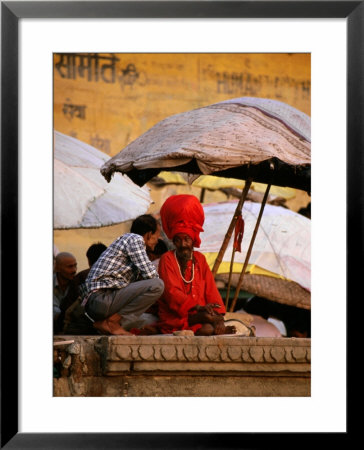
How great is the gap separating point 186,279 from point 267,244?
1.05 metres

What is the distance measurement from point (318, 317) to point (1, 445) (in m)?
1.84

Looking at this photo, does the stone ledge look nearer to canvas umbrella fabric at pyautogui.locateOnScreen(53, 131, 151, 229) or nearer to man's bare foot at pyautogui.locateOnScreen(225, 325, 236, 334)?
man's bare foot at pyautogui.locateOnScreen(225, 325, 236, 334)

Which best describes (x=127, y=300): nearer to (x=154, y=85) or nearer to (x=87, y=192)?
(x=87, y=192)

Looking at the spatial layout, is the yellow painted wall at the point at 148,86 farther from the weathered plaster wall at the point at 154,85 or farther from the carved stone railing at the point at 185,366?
the carved stone railing at the point at 185,366

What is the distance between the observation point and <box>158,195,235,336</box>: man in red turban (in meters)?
6.64

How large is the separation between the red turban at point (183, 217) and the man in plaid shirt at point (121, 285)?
0.29 m

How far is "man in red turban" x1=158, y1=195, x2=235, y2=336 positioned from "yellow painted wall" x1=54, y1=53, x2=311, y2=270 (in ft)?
1.89

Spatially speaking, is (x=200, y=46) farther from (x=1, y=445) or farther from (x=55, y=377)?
(x=1, y=445)

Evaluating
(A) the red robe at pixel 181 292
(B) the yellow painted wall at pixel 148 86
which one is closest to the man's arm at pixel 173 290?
(A) the red robe at pixel 181 292

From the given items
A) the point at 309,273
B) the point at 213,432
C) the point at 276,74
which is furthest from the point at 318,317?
the point at 276,74

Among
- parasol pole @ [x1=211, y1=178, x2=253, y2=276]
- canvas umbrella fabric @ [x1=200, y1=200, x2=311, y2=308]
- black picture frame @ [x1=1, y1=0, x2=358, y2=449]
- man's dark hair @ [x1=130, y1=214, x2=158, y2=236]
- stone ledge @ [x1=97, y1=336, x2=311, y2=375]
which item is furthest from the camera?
parasol pole @ [x1=211, y1=178, x2=253, y2=276]

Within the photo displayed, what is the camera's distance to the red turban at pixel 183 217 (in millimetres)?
6840

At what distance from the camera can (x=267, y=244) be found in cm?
767

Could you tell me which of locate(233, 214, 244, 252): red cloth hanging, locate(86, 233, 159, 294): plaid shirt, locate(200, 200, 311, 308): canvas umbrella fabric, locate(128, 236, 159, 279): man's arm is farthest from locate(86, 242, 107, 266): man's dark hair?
locate(233, 214, 244, 252): red cloth hanging
